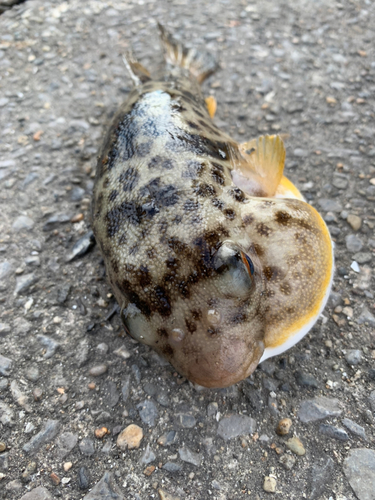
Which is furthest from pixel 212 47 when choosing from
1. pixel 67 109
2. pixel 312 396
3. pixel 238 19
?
pixel 312 396

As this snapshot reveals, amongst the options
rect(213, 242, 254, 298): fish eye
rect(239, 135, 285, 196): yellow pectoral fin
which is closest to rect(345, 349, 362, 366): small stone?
rect(213, 242, 254, 298): fish eye

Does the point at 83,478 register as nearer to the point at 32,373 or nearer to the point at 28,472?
the point at 28,472

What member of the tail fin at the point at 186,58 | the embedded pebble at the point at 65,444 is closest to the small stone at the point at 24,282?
the embedded pebble at the point at 65,444

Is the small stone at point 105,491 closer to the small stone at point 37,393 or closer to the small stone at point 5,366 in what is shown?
the small stone at point 37,393

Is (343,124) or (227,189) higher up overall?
(227,189)

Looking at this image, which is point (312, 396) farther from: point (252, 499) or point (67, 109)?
point (67, 109)

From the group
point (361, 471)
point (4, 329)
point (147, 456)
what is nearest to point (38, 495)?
point (147, 456)
